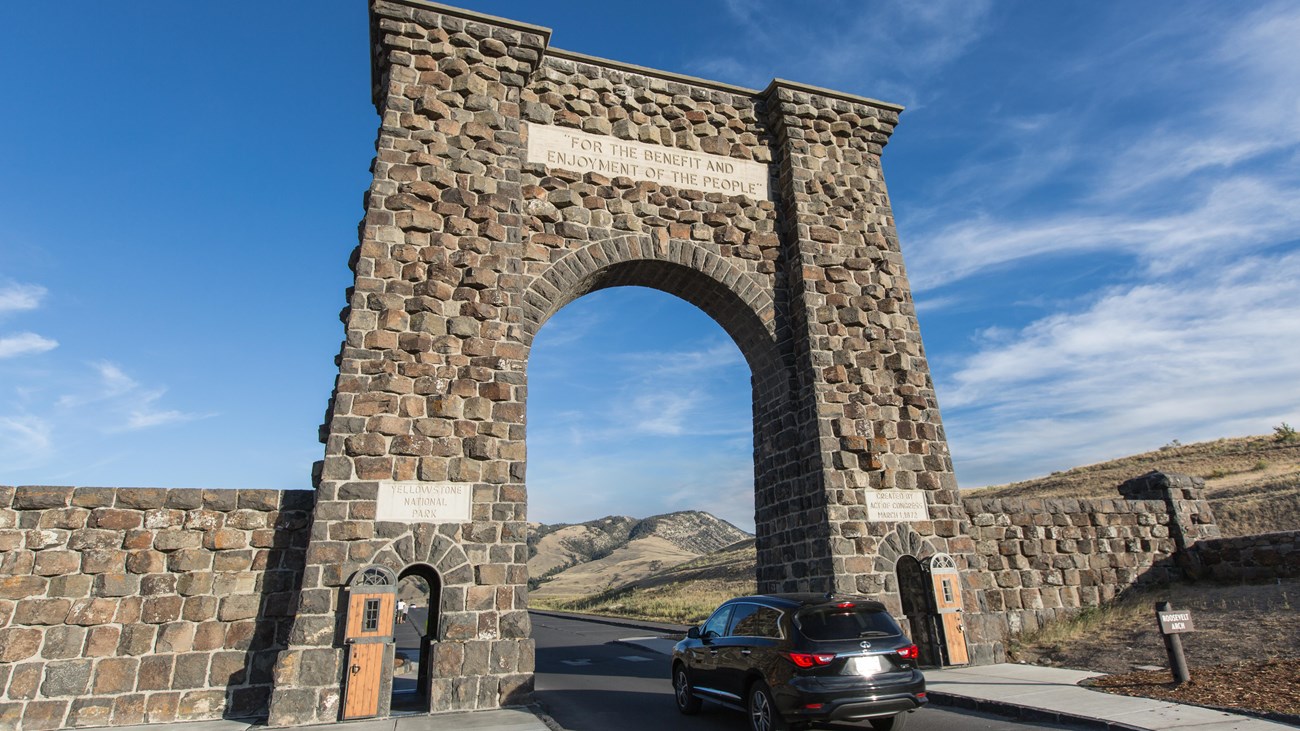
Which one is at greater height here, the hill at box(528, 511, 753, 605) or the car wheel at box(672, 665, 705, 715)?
the hill at box(528, 511, 753, 605)

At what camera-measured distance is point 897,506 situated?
473 inches

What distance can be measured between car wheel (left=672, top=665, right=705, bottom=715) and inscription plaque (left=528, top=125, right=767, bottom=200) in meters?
8.39

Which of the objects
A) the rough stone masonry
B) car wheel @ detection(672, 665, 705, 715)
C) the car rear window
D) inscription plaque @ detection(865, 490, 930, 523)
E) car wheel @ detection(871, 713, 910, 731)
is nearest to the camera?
the car rear window

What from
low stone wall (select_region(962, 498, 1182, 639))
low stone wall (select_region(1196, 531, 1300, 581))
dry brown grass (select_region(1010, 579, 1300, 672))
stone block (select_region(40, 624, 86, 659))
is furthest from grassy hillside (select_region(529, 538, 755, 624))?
stone block (select_region(40, 624, 86, 659))

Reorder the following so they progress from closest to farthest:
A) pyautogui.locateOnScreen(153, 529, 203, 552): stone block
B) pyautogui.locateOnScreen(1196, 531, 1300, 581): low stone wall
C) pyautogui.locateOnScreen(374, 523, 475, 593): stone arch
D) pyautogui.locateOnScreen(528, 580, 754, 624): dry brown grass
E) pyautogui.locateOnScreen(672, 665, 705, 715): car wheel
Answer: pyautogui.locateOnScreen(672, 665, 705, 715): car wheel → pyautogui.locateOnScreen(153, 529, 203, 552): stone block → pyautogui.locateOnScreen(374, 523, 475, 593): stone arch → pyautogui.locateOnScreen(1196, 531, 1300, 581): low stone wall → pyautogui.locateOnScreen(528, 580, 754, 624): dry brown grass

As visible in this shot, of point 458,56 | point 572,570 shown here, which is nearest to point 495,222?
point 458,56

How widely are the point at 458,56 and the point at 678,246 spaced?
16.4 ft

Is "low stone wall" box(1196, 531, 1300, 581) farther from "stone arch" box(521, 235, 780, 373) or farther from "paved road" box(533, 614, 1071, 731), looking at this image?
"stone arch" box(521, 235, 780, 373)

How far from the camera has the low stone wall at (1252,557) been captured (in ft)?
42.9

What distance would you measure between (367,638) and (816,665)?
18.3ft

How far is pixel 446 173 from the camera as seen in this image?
37.6ft

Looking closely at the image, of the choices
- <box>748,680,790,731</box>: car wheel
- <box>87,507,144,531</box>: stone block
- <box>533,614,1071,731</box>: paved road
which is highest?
<box>87,507,144,531</box>: stone block

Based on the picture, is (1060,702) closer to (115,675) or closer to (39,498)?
(115,675)

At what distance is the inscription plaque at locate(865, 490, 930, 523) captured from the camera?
11.9m
